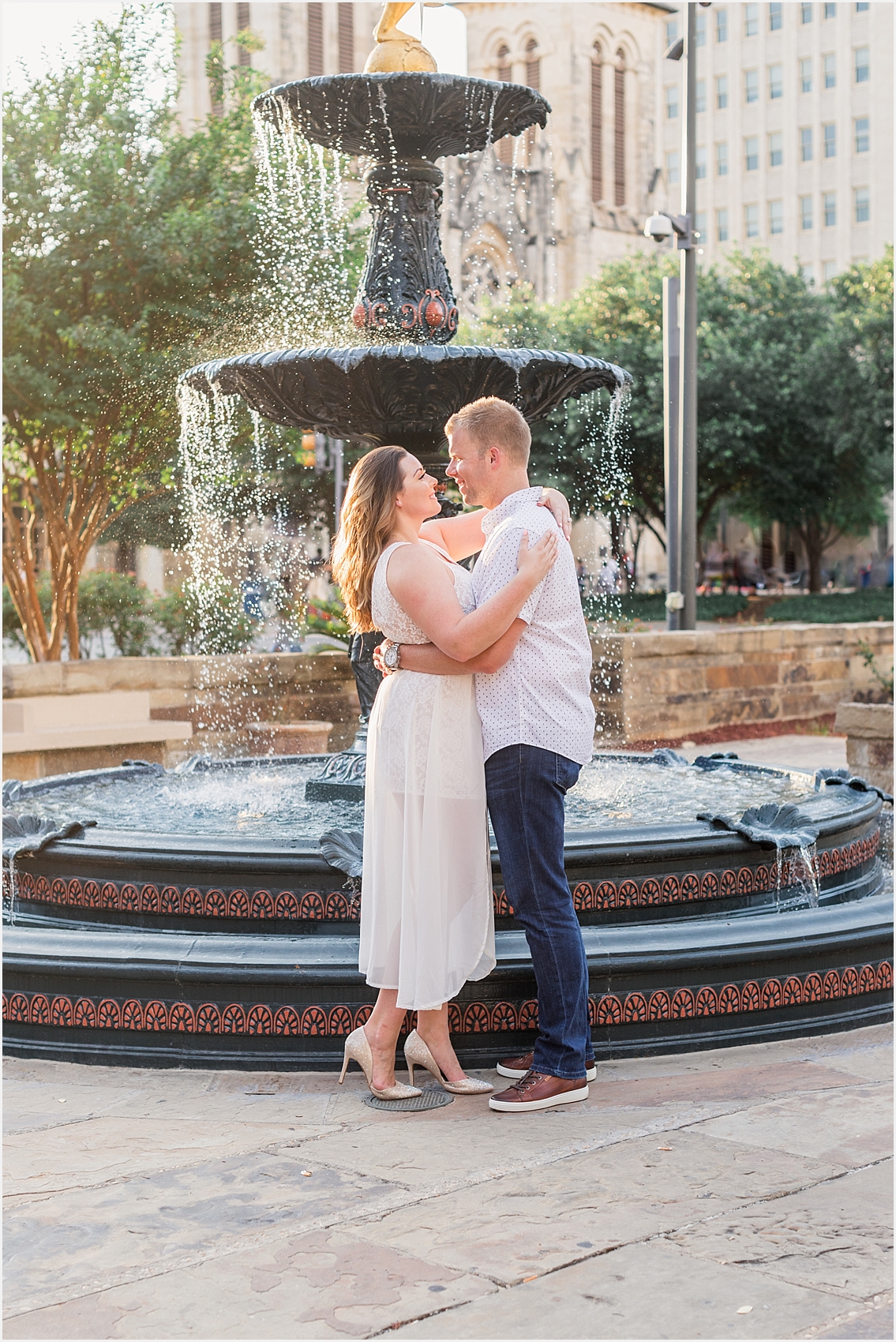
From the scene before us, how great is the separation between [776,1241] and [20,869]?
365 centimetres

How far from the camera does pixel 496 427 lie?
14.5 ft

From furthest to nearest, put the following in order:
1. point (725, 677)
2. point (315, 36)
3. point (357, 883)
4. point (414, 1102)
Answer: point (315, 36) → point (725, 677) → point (357, 883) → point (414, 1102)

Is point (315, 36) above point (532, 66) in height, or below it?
below

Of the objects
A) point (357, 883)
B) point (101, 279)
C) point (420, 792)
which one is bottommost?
point (357, 883)

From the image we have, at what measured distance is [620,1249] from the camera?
325cm

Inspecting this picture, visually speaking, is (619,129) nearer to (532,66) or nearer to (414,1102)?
(532,66)

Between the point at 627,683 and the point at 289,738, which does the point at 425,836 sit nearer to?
the point at 289,738

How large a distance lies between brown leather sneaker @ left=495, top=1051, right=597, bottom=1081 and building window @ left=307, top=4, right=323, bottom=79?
6419cm

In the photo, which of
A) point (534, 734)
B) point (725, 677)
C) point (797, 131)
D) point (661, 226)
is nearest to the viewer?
point (534, 734)

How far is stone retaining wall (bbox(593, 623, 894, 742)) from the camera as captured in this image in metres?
15.4

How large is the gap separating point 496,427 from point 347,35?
66391 millimetres

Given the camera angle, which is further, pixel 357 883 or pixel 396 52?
pixel 396 52

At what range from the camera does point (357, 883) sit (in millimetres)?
5285

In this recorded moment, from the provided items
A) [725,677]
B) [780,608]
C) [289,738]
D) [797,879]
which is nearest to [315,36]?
[780,608]
